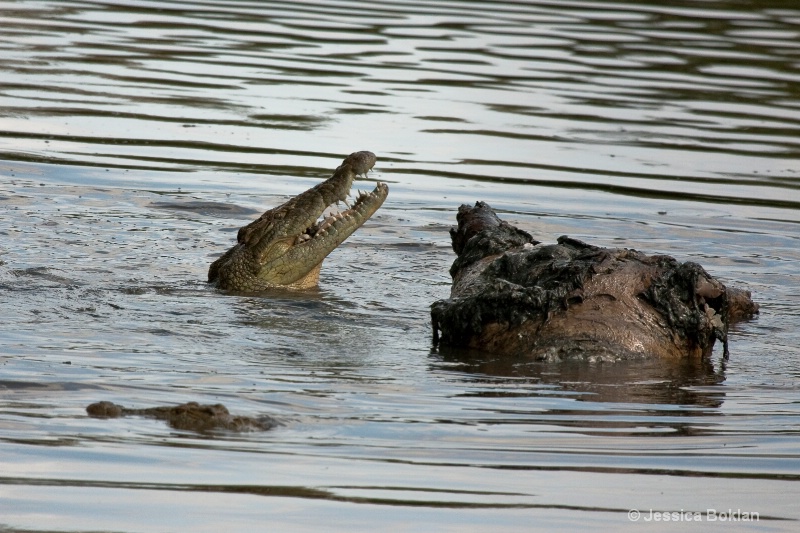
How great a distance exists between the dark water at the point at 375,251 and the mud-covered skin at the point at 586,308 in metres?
0.17

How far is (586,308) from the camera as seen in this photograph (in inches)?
284

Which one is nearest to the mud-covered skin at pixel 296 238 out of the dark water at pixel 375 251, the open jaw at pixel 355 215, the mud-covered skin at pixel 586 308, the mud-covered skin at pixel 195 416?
the open jaw at pixel 355 215

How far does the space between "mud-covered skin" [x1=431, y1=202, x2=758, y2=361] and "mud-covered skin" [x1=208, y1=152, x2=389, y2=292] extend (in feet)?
6.62

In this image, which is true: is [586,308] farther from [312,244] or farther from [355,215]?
[312,244]

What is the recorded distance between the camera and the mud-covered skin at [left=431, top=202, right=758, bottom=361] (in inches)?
283

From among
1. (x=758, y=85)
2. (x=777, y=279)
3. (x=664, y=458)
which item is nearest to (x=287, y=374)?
(x=664, y=458)

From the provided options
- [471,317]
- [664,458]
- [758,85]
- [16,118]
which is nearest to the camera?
[664,458]

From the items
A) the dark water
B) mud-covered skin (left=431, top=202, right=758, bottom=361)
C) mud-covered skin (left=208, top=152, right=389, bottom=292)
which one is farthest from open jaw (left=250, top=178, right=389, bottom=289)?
mud-covered skin (left=431, top=202, right=758, bottom=361)

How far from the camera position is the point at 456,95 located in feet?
56.4

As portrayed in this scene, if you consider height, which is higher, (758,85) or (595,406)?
(758,85)

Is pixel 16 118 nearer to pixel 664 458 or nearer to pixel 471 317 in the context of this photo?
pixel 471 317

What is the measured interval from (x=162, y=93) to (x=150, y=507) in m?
12.4

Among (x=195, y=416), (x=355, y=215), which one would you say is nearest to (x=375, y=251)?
(x=355, y=215)

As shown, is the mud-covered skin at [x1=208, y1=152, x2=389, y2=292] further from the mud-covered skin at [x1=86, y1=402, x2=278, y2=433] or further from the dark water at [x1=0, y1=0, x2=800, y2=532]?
the mud-covered skin at [x1=86, y1=402, x2=278, y2=433]
